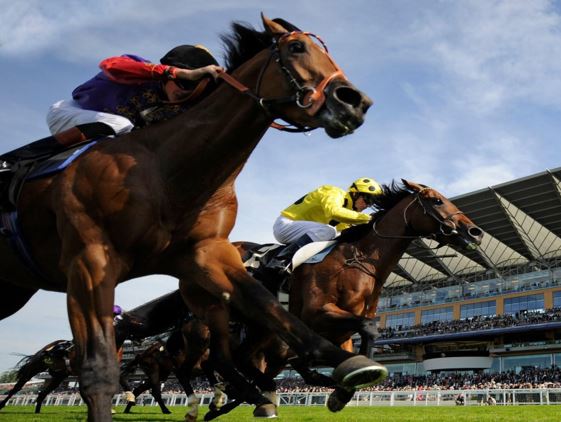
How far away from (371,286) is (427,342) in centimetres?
5008

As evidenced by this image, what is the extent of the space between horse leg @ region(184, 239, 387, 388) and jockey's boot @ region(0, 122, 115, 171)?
41.7 inches

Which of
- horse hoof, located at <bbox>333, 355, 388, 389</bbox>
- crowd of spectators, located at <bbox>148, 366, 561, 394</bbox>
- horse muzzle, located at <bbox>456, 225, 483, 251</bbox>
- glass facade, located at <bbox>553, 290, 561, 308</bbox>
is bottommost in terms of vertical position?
horse hoof, located at <bbox>333, 355, 388, 389</bbox>

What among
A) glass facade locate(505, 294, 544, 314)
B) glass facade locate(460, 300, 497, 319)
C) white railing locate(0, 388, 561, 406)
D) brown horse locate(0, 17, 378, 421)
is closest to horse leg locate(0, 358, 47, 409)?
white railing locate(0, 388, 561, 406)

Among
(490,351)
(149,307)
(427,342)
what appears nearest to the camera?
(149,307)

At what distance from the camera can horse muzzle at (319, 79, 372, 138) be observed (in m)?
3.18

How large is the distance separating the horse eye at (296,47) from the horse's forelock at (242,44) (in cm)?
43

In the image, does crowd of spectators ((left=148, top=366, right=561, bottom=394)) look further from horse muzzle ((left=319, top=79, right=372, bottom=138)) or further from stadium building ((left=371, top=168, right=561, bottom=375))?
horse muzzle ((left=319, top=79, right=372, bottom=138))

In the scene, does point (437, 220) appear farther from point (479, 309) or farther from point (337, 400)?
point (479, 309)

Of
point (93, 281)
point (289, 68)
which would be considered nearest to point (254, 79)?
point (289, 68)

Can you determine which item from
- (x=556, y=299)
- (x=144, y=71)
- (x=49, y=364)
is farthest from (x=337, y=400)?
(x=556, y=299)

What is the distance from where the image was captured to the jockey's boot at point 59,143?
3.93 metres

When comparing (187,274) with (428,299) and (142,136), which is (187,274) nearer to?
(142,136)

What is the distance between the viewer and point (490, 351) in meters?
48.9

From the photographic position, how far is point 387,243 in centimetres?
770
